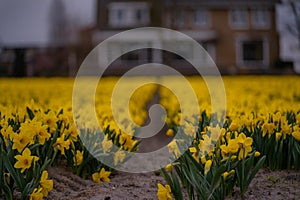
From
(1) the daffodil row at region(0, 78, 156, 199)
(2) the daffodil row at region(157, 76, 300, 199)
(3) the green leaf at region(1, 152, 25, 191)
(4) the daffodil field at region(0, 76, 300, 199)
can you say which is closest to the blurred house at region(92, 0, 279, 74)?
(1) the daffodil row at region(0, 78, 156, 199)

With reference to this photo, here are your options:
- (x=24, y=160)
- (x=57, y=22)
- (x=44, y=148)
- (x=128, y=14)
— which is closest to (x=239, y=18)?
(x=128, y=14)

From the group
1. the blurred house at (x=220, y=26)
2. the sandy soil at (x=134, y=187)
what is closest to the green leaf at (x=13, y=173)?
the sandy soil at (x=134, y=187)

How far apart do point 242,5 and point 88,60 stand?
13423mm

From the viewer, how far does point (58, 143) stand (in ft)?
10.6

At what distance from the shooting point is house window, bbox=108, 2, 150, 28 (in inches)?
1409

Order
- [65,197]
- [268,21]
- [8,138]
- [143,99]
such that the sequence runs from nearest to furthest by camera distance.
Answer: [8,138], [65,197], [143,99], [268,21]

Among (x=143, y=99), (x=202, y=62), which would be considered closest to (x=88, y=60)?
(x=202, y=62)

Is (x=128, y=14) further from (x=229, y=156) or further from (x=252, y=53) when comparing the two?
(x=229, y=156)

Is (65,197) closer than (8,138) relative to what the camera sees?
No

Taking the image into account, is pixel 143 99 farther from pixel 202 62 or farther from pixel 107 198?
pixel 202 62

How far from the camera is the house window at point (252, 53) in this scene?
117 feet

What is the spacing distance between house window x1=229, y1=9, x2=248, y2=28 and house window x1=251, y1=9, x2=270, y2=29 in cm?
62

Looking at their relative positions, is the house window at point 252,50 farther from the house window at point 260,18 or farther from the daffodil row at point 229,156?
the daffodil row at point 229,156

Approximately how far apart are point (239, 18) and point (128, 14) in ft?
30.4
